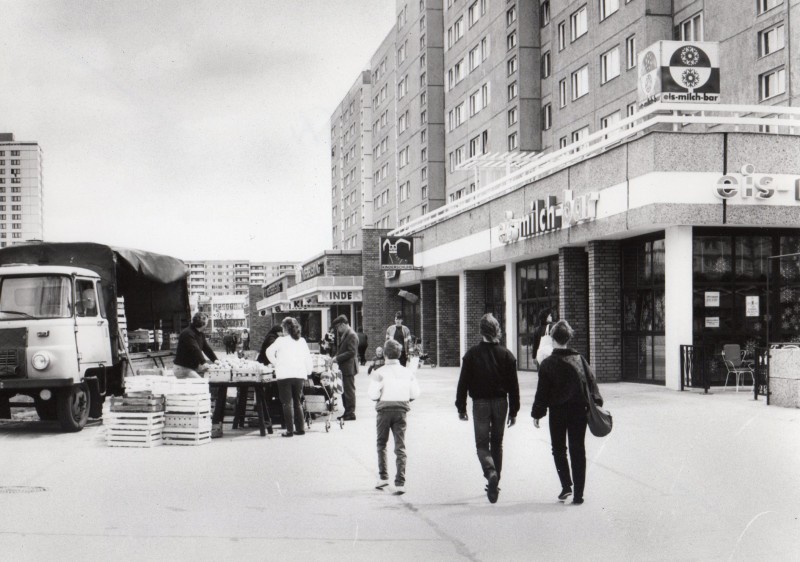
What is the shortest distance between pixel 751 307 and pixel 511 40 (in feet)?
101

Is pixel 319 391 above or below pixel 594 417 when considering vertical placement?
below

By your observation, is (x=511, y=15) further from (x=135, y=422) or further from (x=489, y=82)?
(x=135, y=422)

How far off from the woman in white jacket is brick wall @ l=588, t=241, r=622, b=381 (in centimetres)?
1044

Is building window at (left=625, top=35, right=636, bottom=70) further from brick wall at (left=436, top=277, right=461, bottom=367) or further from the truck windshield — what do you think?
the truck windshield

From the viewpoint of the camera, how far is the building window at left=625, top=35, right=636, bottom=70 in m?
36.1

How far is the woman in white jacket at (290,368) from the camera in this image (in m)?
13.0

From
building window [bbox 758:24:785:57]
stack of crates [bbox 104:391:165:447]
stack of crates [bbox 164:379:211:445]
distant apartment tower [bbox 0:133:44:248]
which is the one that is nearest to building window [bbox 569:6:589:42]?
building window [bbox 758:24:785:57]

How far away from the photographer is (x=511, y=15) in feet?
156

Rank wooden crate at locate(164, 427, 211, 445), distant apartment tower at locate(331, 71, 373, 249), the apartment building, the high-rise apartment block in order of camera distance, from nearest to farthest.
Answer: wooden crate at locate(164, 427, 211, 445) → the high-rise apartment block → the apartment building → distant apartment tower at locate(331, 71, 373, 249)

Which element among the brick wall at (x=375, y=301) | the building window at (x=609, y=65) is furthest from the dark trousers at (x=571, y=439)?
the brick wall at (x=375, y=301)

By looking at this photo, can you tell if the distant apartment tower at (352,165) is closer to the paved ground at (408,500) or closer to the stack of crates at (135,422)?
the stack of crates at (135,422)

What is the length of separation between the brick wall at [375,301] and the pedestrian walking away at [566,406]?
34.8m

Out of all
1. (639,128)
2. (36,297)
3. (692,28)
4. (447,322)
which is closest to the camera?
(36,297)

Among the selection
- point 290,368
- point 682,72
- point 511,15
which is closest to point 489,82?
point 511,15
